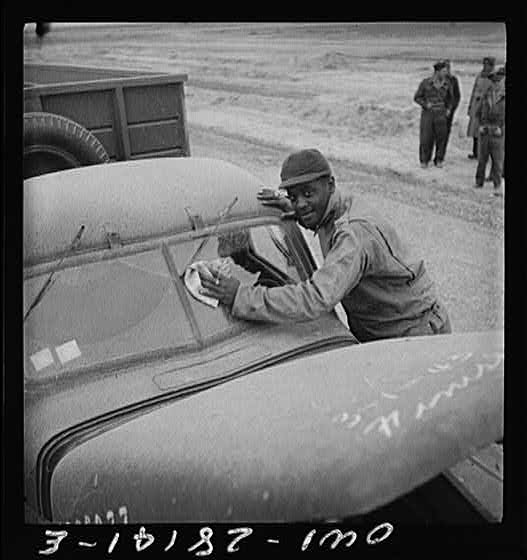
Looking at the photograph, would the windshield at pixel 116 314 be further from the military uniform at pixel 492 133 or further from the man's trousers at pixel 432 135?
the military uniform at pixel 492 133

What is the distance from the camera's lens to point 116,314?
2748mm

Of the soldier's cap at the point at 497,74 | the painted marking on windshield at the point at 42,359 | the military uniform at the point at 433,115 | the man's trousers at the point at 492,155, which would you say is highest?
the soldier's cap at the point at 497,74

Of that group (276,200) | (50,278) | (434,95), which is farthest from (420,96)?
(50,278)

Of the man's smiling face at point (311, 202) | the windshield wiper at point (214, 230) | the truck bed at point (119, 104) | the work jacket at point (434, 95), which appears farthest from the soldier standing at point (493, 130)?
the truck bed at point (119, 104)

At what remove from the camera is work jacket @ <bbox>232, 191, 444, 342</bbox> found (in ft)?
9.36

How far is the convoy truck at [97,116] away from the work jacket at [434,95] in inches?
30.8

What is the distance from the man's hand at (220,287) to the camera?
2816 mm

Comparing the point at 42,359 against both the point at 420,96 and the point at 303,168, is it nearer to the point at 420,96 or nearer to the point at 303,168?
the point at 303,168

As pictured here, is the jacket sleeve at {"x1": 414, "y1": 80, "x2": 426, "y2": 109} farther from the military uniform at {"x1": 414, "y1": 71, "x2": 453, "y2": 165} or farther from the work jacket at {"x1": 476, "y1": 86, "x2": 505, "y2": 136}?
the work jacket at {"x1": 476, "y1": 86, "x2": 505, "y2": 136}

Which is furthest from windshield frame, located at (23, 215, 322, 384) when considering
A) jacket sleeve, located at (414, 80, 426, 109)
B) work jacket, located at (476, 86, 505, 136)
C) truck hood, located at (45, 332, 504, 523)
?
work jacket, located at (476, 86, 505, 136)

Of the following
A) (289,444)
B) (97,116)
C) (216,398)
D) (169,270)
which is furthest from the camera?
(97,116)

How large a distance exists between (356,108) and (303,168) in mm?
268

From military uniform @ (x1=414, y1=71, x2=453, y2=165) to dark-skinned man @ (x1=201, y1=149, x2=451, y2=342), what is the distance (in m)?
0.28

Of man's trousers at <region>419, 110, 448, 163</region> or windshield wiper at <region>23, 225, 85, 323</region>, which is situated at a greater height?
man's trousers at <region>419, 110, 448, 163</region>
